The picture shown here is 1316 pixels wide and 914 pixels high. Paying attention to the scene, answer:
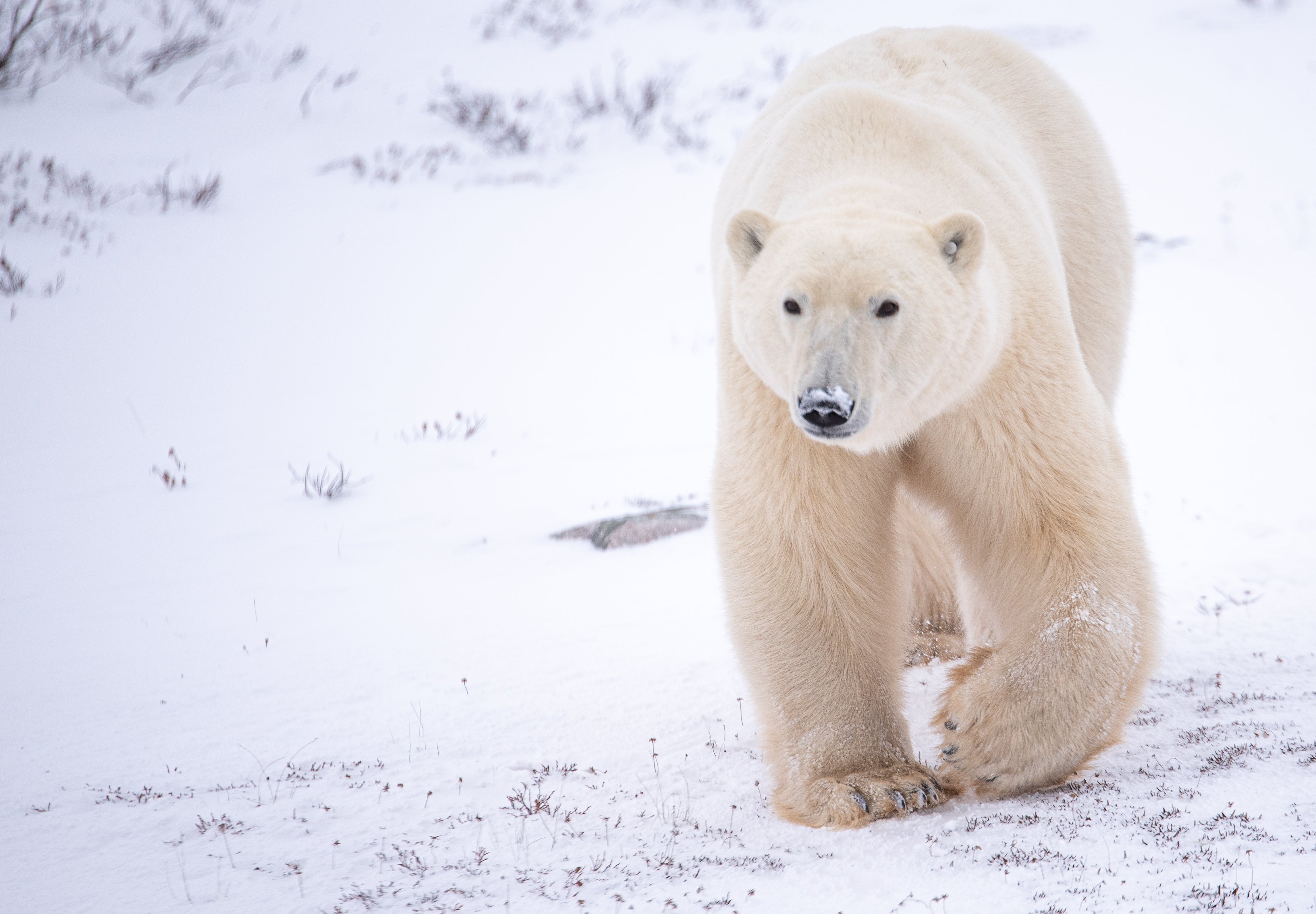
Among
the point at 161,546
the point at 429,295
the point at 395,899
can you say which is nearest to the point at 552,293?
the point at 429,295

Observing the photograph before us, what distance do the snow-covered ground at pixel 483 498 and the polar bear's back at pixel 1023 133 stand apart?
58.7 inches

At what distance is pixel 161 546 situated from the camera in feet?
19.2

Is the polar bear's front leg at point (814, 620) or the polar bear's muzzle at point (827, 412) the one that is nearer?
the polar bear's muzzle at point (827, 412)

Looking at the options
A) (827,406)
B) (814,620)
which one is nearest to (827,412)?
(827,406)

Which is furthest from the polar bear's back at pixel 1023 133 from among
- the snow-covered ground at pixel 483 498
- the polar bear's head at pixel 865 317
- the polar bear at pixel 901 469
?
the snow-covered ground at pixel 483 498

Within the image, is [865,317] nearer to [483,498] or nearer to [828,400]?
[828,400]

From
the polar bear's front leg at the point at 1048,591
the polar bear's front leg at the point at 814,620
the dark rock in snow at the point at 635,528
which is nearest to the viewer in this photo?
the polar bear's front leg at the point at 1048,591

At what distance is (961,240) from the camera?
8.44 feet

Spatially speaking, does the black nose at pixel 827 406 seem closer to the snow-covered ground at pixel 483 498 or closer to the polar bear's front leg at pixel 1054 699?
the polar bear's front leg at pixel 1054 699

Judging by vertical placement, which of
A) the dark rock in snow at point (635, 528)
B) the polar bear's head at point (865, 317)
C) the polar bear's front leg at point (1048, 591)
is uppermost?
the polar bear's head at point (865, 317)

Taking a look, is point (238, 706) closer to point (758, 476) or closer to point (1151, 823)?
point (758, 476)

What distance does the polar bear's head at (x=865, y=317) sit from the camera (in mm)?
2355

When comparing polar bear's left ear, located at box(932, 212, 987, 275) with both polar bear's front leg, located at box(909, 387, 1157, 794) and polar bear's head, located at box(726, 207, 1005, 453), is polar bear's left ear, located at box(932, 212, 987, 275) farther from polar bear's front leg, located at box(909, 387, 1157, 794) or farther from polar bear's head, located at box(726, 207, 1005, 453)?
polar bear's front leg, located at box(909, 387, 1157, 794)

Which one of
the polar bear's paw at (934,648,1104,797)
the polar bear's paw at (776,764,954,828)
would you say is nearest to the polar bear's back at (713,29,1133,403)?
the polar bear's paw at (934,648,1104,797)
